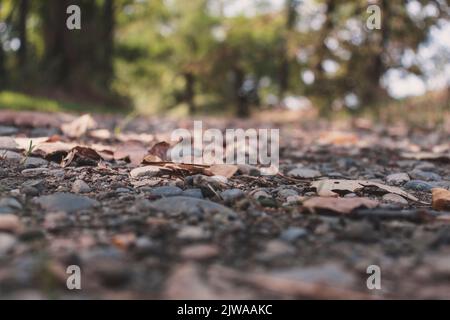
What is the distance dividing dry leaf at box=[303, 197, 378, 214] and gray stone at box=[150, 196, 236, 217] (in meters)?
0.28

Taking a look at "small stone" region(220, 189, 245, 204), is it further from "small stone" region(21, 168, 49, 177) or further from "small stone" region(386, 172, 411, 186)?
"small stone" region(386, 172, 411, 186)

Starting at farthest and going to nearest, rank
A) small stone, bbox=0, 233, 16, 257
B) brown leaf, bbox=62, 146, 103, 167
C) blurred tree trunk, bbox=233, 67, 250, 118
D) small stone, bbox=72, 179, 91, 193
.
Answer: blurred tree trunk, bbox=233, 67, 250, 118 → brown leaf, bbox=62, 146, 103, 167 → small stone, bbox=72, 179, 91, 193 → small stone, bbox=0, 233, 16, 257

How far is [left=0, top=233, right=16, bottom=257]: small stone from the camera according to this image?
51.7 inches

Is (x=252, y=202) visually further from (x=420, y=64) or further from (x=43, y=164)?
(x=420, y=64)

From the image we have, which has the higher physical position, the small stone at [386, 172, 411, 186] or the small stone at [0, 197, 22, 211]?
the small stone at [386, 172, 411, 186]

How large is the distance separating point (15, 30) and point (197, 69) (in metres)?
4.76

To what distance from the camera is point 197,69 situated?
1270cm

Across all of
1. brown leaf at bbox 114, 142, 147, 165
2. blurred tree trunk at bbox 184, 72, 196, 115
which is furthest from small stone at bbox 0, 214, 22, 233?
blurred tree trunk at bbox 184, 72, 196, 115

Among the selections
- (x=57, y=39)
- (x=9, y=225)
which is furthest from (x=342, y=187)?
(x=57, y=39)

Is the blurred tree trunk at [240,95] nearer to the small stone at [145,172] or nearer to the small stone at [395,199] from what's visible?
the small stone at [145,172]

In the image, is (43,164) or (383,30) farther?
(383,30)

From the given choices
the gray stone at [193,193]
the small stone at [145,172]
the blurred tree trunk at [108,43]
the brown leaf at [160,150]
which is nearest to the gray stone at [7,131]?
the brown leaf at [160,150]

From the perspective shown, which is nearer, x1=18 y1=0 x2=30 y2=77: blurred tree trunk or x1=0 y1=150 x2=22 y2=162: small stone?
x1=0 y1=150 x2=22 y2=162: small stone

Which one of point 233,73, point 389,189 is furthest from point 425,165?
point 233,73
